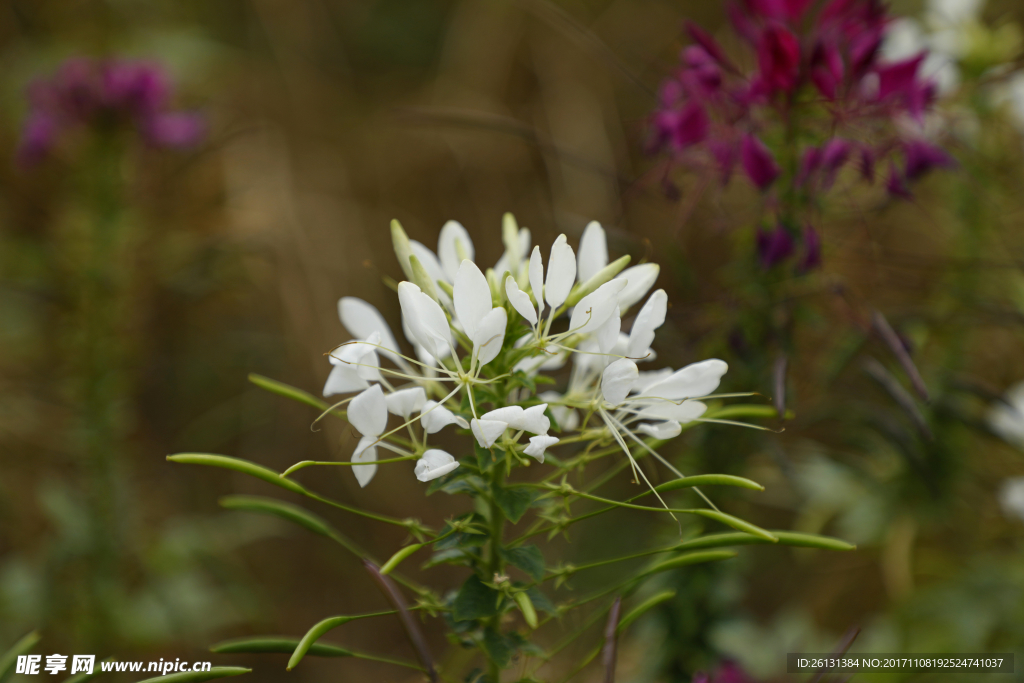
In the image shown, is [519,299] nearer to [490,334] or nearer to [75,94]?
[490,334]

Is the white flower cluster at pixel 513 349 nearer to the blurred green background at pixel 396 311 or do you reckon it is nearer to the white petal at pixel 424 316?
the white petal at pixel 424 316

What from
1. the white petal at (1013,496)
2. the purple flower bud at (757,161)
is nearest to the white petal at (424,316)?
the purple flower bud at (757,161)

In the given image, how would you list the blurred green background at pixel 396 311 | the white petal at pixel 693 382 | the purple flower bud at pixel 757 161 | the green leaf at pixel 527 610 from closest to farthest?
the green leaf at pixel 527 610 → the white petal at pixel 693 382 → the purple flower bud at pixel 757 161 → the blurred green background at pixel 396 311

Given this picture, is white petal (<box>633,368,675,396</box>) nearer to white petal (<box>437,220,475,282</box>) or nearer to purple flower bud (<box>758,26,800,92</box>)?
white petal (<box>437,220,475,282</box>)

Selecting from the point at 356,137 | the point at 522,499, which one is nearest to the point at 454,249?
the point at 522,499

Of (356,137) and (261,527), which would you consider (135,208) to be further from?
(356,137)

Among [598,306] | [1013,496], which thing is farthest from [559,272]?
[1013,496]
